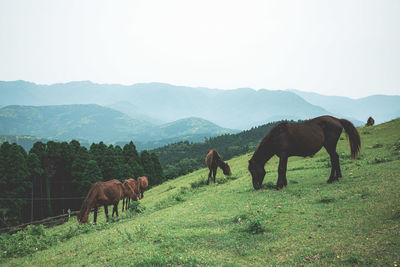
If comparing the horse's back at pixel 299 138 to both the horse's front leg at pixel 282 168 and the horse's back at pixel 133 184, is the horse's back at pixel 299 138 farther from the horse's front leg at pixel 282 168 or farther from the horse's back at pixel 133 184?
the horse's back at pixel 133 184

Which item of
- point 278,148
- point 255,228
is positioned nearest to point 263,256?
point 255,228

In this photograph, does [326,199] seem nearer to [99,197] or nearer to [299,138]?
[299,138]

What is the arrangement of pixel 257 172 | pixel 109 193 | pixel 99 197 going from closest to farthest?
pixel 257 172
pixel 99 197
pixel 109 193

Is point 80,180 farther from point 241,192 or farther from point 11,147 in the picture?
point 241,192

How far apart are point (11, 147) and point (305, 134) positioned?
50.1 metres

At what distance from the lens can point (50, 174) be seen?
180ft

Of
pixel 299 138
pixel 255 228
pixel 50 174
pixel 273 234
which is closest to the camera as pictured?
pixel 273 234

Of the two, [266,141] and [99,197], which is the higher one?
[266,141]

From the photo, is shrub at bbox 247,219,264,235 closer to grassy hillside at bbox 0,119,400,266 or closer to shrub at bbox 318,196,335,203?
grassy hillside at bbox 0,119,400,266

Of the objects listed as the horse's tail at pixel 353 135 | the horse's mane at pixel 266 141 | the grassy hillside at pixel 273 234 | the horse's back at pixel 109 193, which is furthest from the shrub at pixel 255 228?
the horse's back at pixel 109 193

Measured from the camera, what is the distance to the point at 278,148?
14352mm

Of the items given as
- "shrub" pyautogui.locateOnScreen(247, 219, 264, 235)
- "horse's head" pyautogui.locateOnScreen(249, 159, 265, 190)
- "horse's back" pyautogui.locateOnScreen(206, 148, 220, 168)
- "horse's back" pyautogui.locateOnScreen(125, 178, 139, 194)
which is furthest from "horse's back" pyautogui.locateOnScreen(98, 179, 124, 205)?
"shrub" pyautogui.locateOnScreen(247, 219, 264, 235)

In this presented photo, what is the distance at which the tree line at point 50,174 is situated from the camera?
4366 cm

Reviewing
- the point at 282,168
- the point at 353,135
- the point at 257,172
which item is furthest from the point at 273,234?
the point at 353,135
